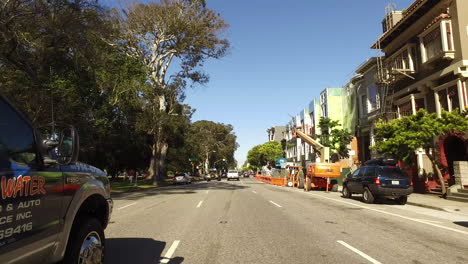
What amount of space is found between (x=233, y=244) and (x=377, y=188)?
10967mm

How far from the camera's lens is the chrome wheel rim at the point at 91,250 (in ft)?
14.2

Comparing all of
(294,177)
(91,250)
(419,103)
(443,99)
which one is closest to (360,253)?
(91,250)

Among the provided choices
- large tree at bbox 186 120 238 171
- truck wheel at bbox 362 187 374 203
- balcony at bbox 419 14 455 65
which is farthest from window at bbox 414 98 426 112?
large tree at bbox 186 120 238 171

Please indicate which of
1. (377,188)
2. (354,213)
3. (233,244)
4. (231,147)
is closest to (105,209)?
(233,244)

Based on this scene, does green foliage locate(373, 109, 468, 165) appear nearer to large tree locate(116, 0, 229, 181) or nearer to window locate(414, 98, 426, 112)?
window locate(414, 98, 426, 112)

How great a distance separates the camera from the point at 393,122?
19.3m

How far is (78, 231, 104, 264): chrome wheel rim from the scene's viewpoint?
4.33 m

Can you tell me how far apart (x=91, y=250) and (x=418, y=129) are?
1727 centimetres

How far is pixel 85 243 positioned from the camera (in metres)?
4.44

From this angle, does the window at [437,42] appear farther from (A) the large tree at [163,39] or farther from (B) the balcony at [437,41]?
(A) the large tree at [163,39]

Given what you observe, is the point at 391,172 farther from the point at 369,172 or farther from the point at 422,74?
the point at 422,74

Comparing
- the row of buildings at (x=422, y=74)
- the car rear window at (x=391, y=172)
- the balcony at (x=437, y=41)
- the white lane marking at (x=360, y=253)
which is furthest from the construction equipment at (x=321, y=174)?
the white lane marking at (x=360, y=253)

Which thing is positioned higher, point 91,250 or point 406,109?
point 406,109

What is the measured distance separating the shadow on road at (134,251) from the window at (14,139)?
10.7ft
